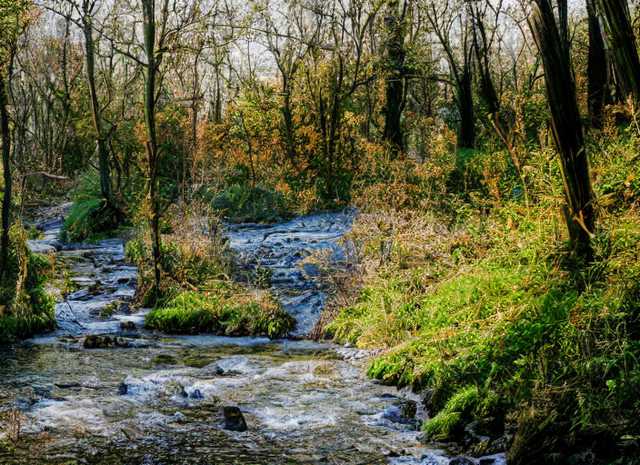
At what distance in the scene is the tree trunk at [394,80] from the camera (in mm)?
18500

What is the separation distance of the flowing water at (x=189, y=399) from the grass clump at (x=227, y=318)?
0.79 feet

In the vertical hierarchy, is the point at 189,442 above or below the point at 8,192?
below

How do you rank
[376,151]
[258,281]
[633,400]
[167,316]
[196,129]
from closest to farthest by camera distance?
[633,400]
[167,316]
[258,281]
[376,151]
[196,129]

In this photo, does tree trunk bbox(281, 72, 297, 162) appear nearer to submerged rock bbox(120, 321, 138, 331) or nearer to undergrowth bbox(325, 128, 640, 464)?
submerged rock bbox(120, 321, 138, 331)

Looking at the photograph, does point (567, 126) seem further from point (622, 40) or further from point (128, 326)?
point (128, 326)

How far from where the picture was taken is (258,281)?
34.7 ft

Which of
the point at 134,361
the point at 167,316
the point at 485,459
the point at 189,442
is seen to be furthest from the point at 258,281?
the point at 485,459

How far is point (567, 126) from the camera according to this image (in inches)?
214

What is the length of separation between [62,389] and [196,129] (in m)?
14.5

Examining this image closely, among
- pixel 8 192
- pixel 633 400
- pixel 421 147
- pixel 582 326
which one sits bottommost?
pixel 633 400

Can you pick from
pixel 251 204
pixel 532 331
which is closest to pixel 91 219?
pixel 251 204

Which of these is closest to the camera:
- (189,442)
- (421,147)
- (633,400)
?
(633,400)

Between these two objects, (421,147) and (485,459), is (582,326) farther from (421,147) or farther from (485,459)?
(421,147)

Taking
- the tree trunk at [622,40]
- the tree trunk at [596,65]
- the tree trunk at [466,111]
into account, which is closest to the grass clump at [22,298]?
the tree trunk at [622,40]
